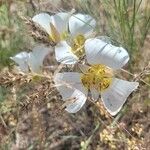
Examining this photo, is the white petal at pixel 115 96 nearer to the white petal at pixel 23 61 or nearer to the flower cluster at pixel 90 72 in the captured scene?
the flower cluster at pixel 90 72

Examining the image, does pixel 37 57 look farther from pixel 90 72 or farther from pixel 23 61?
pixel 90 72

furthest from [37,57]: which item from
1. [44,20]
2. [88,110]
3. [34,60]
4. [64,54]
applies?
[88,110]

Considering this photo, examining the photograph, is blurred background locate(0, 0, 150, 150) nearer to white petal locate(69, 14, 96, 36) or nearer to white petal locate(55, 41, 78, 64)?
white petal locate(69, 14, 96, 36)

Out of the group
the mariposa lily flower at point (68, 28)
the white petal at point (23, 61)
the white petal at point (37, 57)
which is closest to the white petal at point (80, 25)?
the mariposa lily flower at point (68, 28)

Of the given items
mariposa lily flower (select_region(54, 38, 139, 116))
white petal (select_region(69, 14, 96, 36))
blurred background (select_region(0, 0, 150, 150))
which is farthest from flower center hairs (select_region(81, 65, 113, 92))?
blurred background (select_region(0, 0, 150, 150))

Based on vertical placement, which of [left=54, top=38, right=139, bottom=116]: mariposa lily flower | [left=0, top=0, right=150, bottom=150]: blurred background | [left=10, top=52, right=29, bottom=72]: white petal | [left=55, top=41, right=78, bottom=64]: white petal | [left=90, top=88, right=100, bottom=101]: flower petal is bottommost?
[left=0, top=0, right=150, bottom=150]: blurred background

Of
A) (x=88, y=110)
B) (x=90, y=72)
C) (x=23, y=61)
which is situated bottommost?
(x=88, y=110)

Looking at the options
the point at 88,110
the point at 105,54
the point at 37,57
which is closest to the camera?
the point at 105,54
